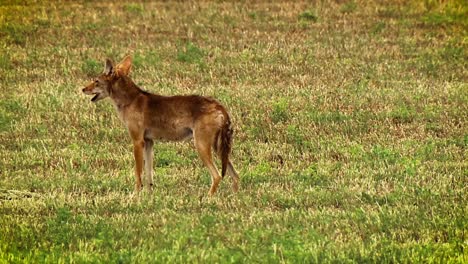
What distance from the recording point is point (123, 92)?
1380cm

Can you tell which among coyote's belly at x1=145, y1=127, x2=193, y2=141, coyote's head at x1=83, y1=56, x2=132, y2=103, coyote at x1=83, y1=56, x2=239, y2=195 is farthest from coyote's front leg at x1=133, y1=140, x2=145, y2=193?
coyote's head at x1=83, y1=56, x2=132, y2=103

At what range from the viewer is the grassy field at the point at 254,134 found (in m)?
10.6

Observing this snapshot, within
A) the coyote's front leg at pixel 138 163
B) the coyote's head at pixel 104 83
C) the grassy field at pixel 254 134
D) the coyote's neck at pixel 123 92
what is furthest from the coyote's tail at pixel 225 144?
the coyote's head at pixel 104 83

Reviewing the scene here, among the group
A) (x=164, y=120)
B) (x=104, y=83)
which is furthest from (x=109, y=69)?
(x=164, y=120)

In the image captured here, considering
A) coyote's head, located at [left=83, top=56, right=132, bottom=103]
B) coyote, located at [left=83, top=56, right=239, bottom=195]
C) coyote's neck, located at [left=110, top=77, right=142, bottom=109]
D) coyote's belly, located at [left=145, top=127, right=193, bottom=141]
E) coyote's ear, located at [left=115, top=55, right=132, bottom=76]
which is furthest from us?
coyote's ear, located at [left=115, top=55, right=132, bottom=76]

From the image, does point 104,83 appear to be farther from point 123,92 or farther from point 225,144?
point 225,144

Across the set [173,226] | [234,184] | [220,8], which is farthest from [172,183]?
[220,8]

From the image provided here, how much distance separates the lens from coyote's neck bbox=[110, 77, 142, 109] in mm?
13750

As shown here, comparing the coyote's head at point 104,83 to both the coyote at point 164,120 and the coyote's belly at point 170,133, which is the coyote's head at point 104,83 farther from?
the coyote's belly at point 170,133

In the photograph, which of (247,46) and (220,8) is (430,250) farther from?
(220,8)

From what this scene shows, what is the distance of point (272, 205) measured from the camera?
1223 centimetres

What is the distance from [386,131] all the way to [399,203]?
5.07 m

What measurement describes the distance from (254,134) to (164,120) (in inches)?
149

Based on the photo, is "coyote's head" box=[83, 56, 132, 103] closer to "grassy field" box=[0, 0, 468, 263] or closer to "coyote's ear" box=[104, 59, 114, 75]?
"coyote's ear" box=[104, 59, 114, 75]
